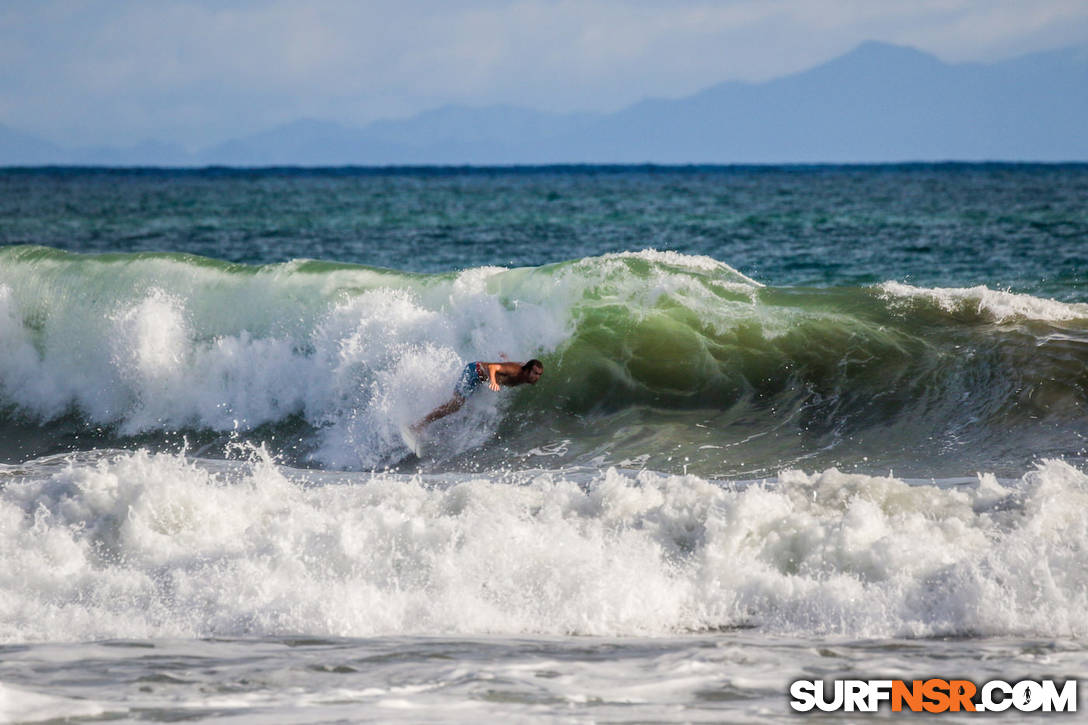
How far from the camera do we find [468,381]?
31.3ft

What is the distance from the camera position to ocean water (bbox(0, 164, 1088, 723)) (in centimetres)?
458

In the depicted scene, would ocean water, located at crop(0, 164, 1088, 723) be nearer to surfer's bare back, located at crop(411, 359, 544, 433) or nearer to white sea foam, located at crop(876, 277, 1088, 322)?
white sea foam, located at crop(876, 277, 1088, 322)

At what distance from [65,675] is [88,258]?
9380 millimetres

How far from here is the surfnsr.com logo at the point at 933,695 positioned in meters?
4.19

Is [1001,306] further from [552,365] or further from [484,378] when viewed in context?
[484,378]

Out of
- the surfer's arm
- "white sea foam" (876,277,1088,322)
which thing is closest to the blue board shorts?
the surfer's arm

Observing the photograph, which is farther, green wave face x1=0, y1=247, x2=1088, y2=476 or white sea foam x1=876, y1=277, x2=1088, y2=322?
white sea foam x1=876, y1=277, x2=1088, y2=322

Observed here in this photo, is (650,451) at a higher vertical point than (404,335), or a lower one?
lower

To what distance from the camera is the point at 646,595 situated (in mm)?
5359

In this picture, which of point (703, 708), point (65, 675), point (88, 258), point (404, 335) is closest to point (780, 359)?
point (404, 335)

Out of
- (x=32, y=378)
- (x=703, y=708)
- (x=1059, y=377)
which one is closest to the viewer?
(x=703, y=708)

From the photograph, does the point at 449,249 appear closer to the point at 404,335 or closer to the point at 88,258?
the point at 88,258

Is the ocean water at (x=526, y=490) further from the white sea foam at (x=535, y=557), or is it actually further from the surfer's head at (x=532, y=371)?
the surfer's head at (x=532, y=371)

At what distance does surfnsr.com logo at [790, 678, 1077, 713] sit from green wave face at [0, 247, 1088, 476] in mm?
3624
